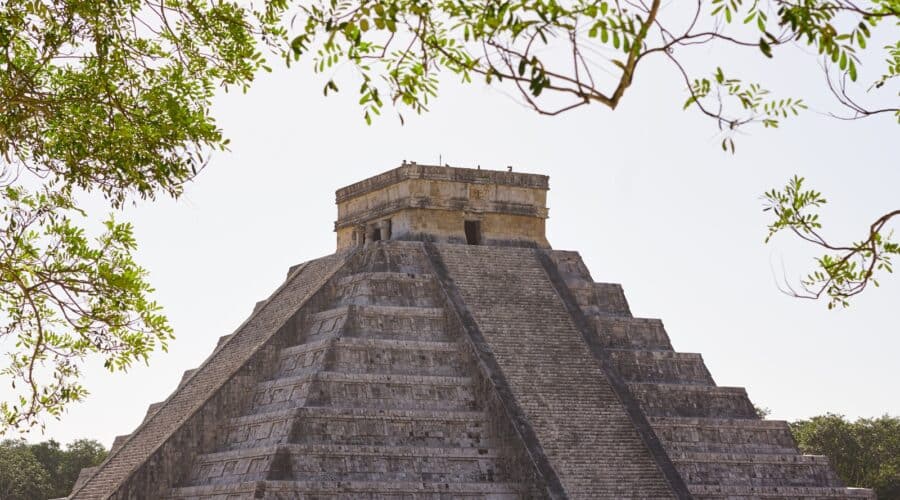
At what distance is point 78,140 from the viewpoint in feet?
39.7

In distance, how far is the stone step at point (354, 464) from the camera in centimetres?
2409

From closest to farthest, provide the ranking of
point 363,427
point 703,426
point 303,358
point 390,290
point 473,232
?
point 363,427 → point 303,358 → point 703,426 → point 390,290 → point 473,232

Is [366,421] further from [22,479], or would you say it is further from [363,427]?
[22,479]

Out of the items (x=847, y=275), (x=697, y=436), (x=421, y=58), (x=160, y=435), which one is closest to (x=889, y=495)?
(x=697, y=436)

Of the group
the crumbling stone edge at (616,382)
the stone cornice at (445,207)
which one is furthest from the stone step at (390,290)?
the crumbling stone edge at (616,382)

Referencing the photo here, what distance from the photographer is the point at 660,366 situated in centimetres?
2903

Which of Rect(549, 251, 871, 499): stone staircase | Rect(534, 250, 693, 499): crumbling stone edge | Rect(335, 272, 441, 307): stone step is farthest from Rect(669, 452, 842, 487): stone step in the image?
Rect(335, 272, 441, 307): stone step

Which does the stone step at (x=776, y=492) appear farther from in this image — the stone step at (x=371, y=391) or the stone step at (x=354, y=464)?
the stone step at (x=371, y=391)

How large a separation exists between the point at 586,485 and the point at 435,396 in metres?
3.24

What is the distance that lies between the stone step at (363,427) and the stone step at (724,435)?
3911 millimetres

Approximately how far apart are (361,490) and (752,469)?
8.32m

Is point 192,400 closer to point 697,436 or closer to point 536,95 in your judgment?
point 697,436

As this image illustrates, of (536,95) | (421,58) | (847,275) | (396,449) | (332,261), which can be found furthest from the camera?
(332,261)

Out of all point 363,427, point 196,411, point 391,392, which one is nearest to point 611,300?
point 391,392
